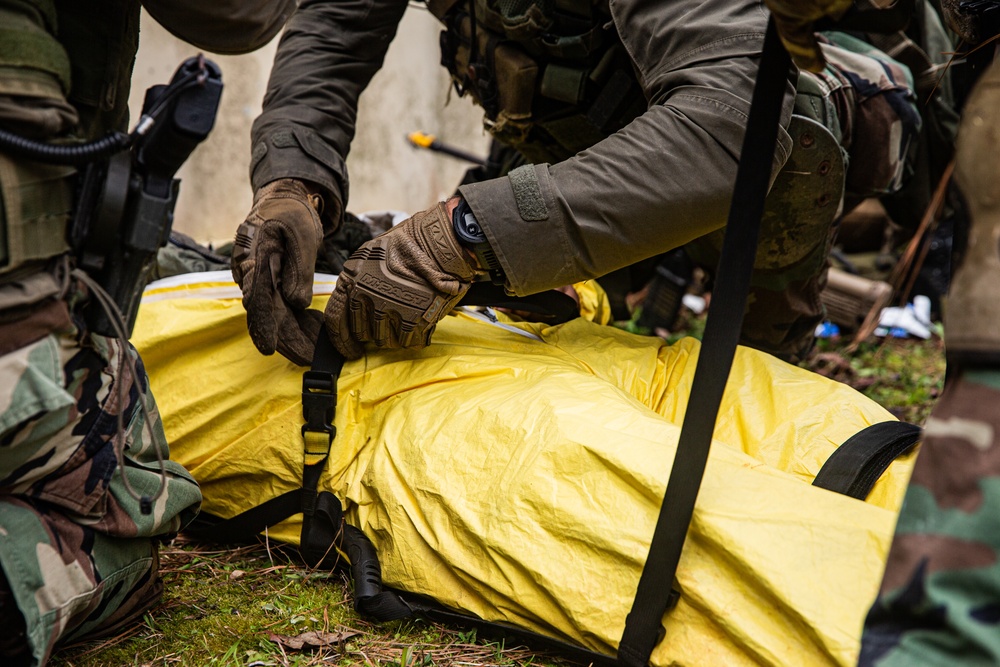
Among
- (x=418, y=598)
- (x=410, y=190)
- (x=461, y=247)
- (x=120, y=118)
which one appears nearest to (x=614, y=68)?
(x=461, y=247)

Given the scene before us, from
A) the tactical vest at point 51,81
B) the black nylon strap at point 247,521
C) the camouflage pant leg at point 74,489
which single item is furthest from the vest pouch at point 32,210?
the black nylon strap at point 247,521

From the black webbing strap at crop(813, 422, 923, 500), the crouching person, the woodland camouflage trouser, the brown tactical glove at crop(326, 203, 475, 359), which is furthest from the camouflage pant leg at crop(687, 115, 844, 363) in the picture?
the crouching person

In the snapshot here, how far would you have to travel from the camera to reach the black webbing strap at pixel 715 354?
0.99 metres

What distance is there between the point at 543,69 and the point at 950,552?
1621 mm

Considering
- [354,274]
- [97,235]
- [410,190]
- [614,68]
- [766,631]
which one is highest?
[614,68]

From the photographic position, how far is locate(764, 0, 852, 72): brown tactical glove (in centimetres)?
87

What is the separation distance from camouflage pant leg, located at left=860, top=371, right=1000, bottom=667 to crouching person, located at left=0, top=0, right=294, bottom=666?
0.84m

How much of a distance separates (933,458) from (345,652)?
2.89ft

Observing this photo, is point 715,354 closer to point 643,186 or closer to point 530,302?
point 643,186

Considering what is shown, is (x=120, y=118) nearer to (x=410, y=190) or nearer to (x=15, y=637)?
(x=15, y=637)

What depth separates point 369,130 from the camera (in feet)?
15.8

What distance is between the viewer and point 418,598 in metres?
1.32

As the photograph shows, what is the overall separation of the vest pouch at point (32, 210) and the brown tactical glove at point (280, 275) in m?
0.49

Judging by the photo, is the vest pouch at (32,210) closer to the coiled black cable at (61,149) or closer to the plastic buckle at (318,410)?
the coiled black cable at (61,149)
